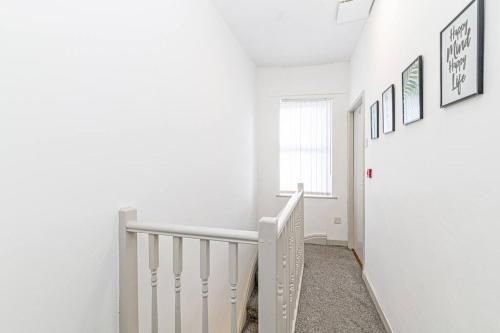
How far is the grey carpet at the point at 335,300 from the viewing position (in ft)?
7.07

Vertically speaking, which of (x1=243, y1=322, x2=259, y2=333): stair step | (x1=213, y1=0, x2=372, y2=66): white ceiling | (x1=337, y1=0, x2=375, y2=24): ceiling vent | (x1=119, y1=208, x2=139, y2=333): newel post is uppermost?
(x1=213, y1=0, x2=372, y2=66): white ceiling

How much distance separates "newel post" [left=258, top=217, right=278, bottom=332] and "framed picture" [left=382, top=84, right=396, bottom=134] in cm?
142

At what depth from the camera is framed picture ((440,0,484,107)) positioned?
92 cm

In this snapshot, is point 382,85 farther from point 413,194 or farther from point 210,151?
point 210,151

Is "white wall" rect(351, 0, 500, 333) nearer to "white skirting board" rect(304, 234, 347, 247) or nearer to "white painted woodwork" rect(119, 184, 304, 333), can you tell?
"white painted woodwork" rect(119, 184, 304, 333)

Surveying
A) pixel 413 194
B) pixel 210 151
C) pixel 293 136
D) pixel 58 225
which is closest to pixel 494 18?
pixel 413 194

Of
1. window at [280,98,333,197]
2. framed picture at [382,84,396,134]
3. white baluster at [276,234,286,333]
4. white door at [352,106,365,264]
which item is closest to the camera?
white baluster at [276,234,286,333]

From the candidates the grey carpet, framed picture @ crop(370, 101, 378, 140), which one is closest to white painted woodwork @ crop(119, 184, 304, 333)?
the grey carpet

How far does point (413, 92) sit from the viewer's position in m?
1.53

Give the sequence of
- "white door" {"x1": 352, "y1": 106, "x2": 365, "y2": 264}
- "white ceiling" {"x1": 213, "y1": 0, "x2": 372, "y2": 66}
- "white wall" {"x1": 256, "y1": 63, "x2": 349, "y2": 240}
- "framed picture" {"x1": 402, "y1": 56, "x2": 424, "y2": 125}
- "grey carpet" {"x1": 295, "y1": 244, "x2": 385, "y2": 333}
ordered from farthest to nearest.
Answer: "white wall" {"x1": 256, "y1": 63, "x2": 349, "y2": 240}, "white door" {"x1": 352, "y1": 106, "x2": 365, "y2": 264}, "white ceiling" {"x1": 213, "y1": 0, "x2": 372, "y2": 66}, "grey carpet" {"x1": 295, "y1": 244, "x2": 385, "y2": 333}, "framed picture" {"x1": 402, "y1": 56, "x2": 424, "y2": 125}

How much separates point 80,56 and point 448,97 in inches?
59.4

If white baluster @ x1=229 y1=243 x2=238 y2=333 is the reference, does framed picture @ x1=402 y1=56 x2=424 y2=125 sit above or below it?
above

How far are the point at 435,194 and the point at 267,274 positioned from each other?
2.90 ft

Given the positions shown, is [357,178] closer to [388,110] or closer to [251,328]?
[388,110]
